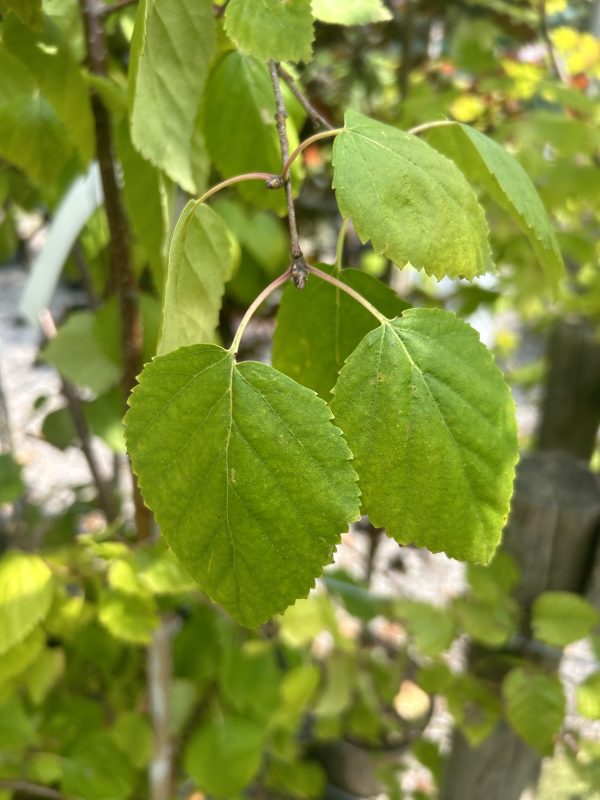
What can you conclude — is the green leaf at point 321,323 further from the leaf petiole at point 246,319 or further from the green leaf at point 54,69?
the green leaf at point 54,69

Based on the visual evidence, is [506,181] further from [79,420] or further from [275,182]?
[79,420]

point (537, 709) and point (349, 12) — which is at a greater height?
point (349, 12)

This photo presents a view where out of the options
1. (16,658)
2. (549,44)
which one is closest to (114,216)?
(16,658)

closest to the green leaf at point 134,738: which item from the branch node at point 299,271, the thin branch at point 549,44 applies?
the branch node at point 299,271

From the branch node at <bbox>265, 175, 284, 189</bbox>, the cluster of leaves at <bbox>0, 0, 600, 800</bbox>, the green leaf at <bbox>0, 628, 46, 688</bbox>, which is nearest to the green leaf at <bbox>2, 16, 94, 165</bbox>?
the cluster of leaves at <bbox>0, 0, 600, 800</bbox>

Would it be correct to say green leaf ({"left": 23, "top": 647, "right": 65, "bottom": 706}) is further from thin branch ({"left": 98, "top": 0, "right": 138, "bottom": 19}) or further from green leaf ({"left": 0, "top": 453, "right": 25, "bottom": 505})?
thin branch ({"left": 98, "top": 0, "right": 138, "bottom": 19})

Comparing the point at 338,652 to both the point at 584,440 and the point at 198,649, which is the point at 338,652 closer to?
the point at 198,649

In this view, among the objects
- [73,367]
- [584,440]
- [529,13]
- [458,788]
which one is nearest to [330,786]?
[458,788]
